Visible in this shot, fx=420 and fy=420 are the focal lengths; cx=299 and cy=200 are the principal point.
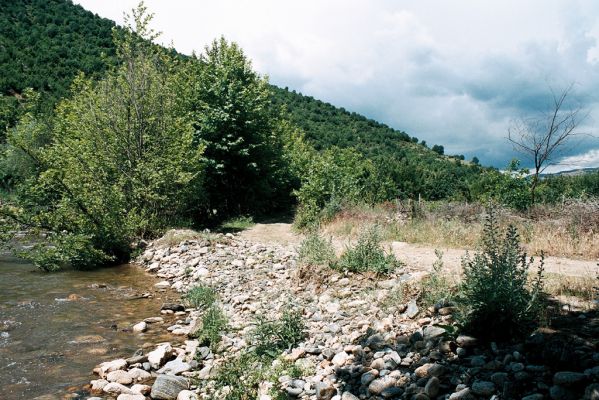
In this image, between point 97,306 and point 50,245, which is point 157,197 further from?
point 97,306

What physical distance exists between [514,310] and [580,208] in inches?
336

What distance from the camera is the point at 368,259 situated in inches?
313

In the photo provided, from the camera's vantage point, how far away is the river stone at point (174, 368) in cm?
582

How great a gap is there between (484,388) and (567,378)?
25.4 inches

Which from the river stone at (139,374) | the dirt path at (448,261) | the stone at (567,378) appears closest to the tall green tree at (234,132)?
the dirt path at (448,261)

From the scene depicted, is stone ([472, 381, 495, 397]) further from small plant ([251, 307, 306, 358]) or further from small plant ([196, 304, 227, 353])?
small plant ([196, 304, 227, 353])

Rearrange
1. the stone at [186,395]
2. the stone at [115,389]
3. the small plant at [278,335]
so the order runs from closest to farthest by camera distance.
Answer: the stone at [186,395] < the stone at [115,389] < the small plant at [278,335]

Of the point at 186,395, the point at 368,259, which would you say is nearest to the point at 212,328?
the point at 186,395

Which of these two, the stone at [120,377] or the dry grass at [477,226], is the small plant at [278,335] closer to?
the stone at [120,377]

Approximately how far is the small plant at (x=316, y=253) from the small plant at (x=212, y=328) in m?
2.29

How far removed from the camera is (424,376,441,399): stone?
3864 mm

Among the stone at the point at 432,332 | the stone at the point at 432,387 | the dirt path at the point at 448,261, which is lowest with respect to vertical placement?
the stone at the point at 432,387

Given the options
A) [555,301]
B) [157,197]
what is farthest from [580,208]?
[157,197]

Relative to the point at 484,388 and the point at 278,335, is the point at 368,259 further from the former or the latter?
the point at 484,388
